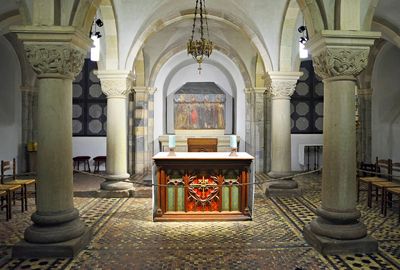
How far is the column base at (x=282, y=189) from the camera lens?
866cm

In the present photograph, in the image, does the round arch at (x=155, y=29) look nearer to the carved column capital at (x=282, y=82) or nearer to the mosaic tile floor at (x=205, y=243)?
the carved column capital at (x=282, y=82)

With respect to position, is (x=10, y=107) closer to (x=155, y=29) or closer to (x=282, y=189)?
(x=155, y=29)

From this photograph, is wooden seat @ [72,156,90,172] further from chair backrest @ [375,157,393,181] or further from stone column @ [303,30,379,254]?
stone column @ [303,30,379,254]

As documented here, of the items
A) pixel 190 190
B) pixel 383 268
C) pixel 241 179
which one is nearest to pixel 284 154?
pixel 241 179

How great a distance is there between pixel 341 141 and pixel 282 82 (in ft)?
13.4

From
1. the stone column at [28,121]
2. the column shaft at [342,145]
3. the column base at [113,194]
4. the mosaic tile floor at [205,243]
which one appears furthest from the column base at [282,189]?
the stone column at [28,121]

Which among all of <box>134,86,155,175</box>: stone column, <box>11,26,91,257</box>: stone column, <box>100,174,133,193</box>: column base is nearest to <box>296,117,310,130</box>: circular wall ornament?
<box>134,86,155,175</box>: stone column

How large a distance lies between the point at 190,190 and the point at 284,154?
128 inches

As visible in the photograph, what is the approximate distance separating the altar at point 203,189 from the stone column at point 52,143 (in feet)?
6.29

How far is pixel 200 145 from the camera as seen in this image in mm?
12875

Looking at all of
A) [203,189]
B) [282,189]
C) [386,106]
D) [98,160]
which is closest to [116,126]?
[203,189]

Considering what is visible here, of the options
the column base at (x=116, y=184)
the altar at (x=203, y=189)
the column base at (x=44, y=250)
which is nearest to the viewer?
the column base at (x=44, y=250)

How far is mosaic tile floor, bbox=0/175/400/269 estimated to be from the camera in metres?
4.37

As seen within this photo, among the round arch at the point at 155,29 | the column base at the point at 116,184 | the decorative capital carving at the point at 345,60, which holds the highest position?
the round arch at the point at 155,29
